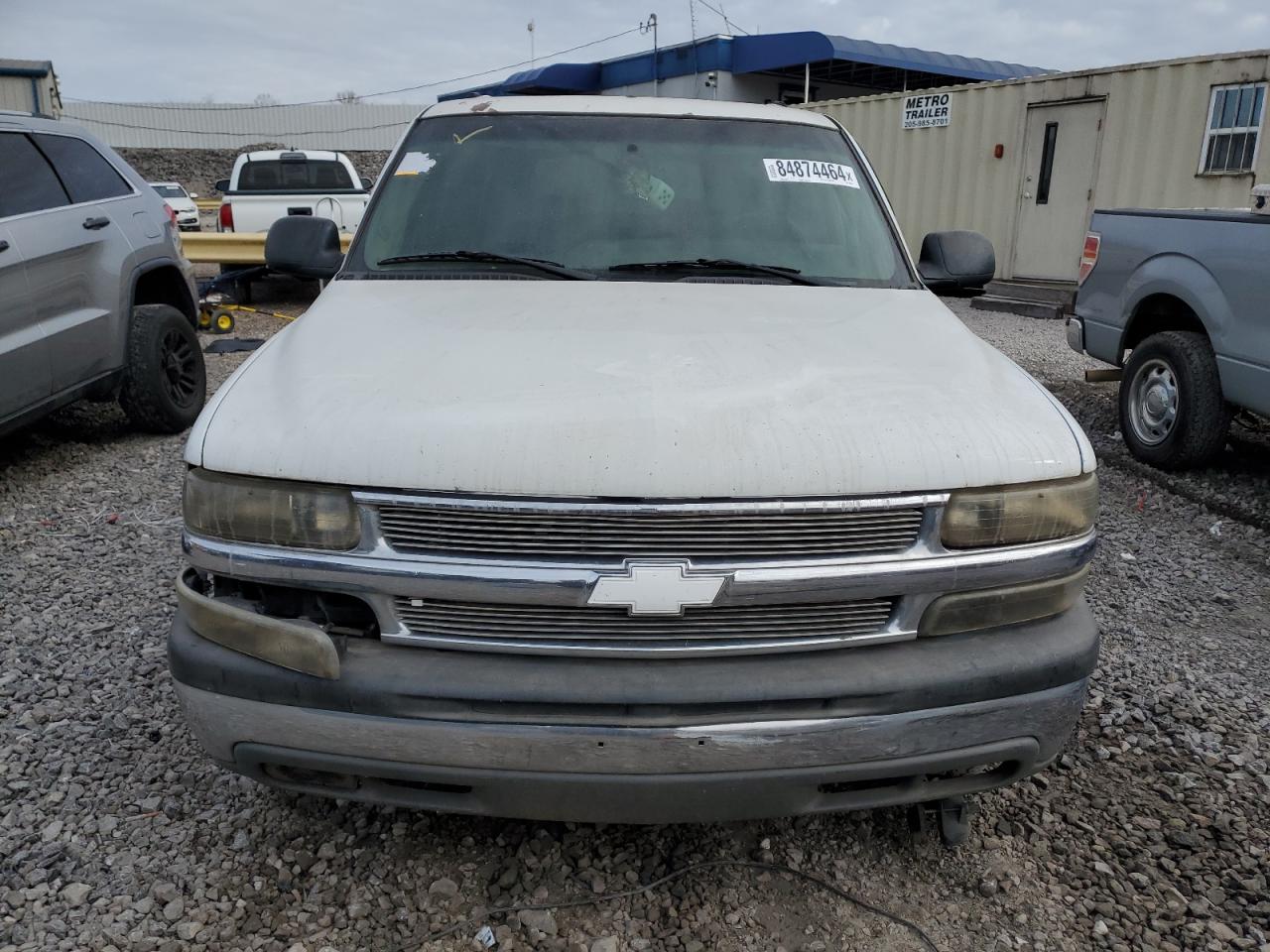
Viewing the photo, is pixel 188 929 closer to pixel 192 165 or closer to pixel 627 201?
pixel 627 201

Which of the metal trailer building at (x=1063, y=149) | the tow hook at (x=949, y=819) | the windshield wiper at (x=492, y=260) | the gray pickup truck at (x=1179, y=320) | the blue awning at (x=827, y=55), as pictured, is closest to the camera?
the tow hook at (x=949, y=819)

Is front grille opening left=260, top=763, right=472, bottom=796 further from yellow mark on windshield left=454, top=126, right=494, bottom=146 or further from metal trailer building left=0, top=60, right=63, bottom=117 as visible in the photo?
metal trailer building left=0, top=60, right=63, bottom=117

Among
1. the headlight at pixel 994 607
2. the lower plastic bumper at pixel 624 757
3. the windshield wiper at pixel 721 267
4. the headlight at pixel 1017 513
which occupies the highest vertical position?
the windshield wiper at pixel 721 267

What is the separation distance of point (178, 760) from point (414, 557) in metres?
1.37

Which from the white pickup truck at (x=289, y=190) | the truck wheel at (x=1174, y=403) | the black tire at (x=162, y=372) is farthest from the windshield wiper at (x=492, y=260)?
the white pickup truck at (x=289, y=190)

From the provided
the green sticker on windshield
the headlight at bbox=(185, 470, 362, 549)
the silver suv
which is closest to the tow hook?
the headlight at bbox=(185, 470, 362, 549)

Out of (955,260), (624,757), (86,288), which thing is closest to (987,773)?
(624,757)

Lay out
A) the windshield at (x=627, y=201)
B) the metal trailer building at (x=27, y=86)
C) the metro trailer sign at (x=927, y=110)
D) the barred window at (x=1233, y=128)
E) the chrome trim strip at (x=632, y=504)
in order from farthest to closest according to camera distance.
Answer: the metal trailer building at (x=27, y=86) < the metro trailer sign at (x=927, y=110) < the barred window at (x=1233, y=128) < the windshield at (x=627, y=201) < the chrome trim strip at (x=632, y=504)

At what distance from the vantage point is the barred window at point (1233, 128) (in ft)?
35.1

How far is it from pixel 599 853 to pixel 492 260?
1766 mm

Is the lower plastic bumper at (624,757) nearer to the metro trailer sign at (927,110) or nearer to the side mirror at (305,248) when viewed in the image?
the side mirror at (305,248)

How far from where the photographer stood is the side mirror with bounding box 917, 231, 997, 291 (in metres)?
3.66

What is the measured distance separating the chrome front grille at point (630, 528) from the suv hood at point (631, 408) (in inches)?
1.4

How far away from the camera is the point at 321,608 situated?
6.65 feet
